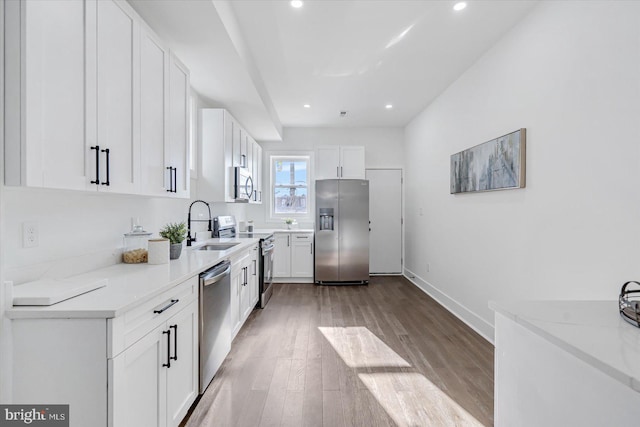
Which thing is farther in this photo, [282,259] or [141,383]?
[282,259]

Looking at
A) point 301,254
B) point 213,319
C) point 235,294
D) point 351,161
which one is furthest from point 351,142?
point 213,319

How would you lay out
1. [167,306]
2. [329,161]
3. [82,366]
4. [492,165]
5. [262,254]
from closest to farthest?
[82,366], [167,306], [492,165], [262,254], [329,161]

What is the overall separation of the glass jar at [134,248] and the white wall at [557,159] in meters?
2.85

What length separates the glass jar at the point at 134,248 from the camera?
6.63 feet

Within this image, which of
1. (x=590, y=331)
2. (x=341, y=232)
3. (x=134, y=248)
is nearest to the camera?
(x=590, y=331)

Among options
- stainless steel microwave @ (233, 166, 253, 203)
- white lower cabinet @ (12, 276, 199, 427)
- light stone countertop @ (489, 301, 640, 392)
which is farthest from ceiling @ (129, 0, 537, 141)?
light stone countertop @ (489, 301, 640, 392)

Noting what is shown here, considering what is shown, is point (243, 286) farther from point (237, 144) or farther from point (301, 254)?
point (301, 254)

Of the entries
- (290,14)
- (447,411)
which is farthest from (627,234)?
(290,14)

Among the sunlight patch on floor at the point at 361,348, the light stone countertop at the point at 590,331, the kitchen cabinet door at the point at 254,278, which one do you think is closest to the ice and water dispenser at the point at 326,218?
the kitchen cabinet door at the point at 254,278

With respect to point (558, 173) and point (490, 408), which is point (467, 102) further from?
point (490, 408)

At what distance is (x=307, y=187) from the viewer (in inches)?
226

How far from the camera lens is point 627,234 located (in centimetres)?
162

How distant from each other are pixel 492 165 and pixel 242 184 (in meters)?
2.86

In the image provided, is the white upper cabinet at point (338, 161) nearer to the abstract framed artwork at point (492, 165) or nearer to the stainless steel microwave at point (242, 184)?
the stainless steel microwave at point (242, 184)
